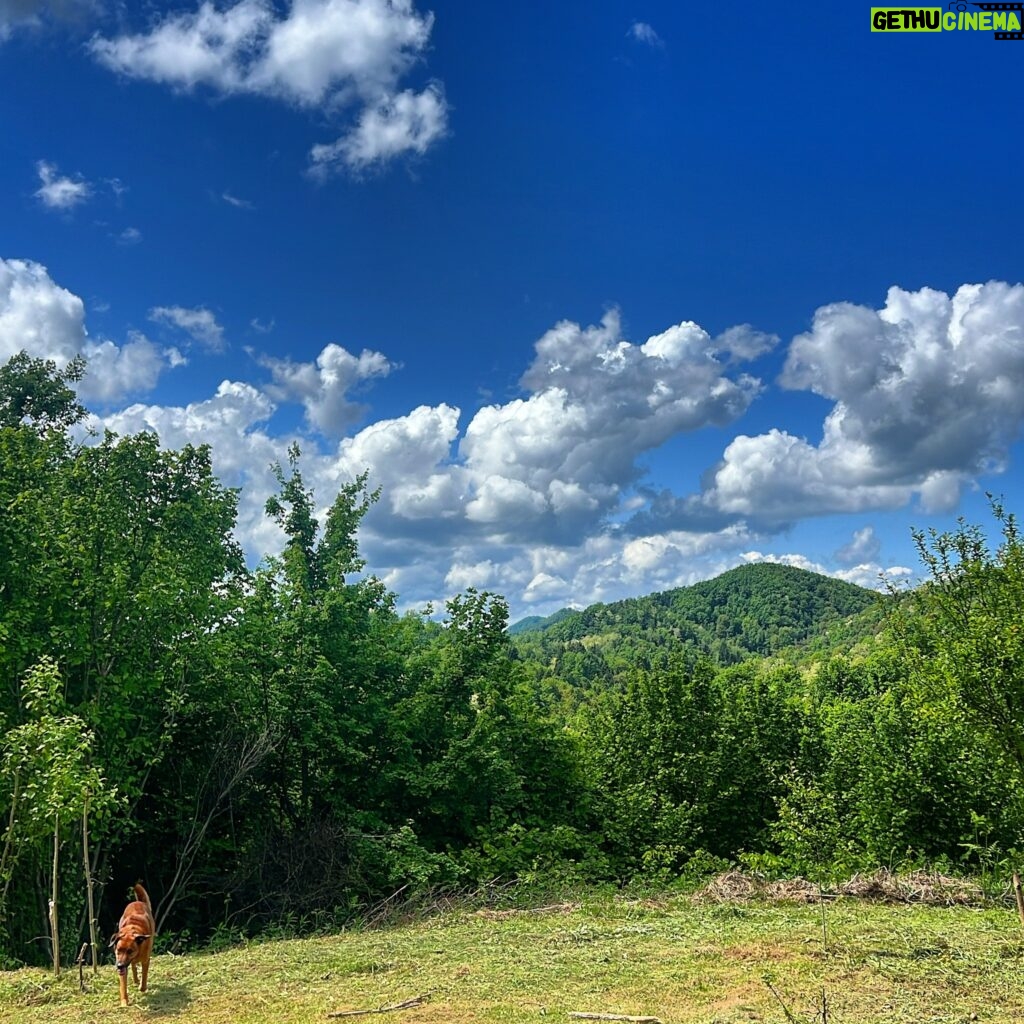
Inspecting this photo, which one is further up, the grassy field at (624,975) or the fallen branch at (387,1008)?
the fallen branch at (387,1008)

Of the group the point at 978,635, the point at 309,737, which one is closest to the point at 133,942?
the point at 309,737

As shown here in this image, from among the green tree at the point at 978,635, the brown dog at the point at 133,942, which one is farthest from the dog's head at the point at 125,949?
the green tree at the point at 978,635

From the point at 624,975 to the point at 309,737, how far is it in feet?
44.0

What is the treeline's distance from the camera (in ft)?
52.4

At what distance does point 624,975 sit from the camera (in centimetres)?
1095

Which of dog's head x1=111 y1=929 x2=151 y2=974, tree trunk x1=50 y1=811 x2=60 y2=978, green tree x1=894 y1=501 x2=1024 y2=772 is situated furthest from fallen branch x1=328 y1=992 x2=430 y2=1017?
green tree x1=894 y1=501 x2=1024 y2=772

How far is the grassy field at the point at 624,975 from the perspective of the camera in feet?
30.7

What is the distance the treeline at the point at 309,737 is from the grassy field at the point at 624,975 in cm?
330

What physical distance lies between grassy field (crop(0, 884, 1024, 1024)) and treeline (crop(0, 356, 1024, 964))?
330cm

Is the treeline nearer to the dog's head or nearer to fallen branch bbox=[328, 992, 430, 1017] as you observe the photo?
the dog's head

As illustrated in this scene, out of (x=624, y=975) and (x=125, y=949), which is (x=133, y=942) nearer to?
(x=125, y=949)

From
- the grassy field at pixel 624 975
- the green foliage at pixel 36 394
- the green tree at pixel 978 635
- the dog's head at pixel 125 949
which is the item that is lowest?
the grassy field at pixel 624 975

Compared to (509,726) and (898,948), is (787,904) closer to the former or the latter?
(898,948)

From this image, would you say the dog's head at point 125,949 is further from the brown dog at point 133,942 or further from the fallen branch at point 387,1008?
the fallen branch at point 387,1008
